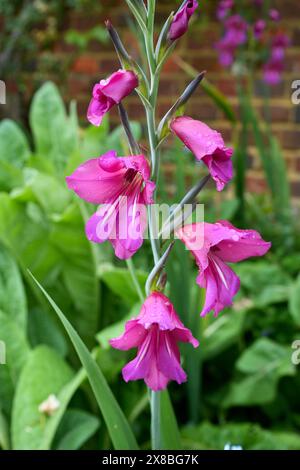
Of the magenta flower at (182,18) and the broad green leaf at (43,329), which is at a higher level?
the magenta flower at (182,18)

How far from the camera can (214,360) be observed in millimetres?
1742

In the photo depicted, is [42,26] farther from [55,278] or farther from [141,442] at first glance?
[141,442]

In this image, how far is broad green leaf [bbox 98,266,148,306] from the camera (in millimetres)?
1289

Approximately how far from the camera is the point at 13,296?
4.56 feet

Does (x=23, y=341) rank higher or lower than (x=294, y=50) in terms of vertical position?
lower

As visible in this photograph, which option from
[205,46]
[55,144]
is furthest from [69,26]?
[55,144]

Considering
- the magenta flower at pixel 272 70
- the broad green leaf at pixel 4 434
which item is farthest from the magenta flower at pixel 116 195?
the magenta flower at pixel 272 70

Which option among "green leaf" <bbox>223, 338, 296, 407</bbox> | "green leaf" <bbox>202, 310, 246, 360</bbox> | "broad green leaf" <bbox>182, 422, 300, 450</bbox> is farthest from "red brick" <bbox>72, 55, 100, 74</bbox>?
"broad green leaf" <bbox>182, 422, 300, 450</bbox>

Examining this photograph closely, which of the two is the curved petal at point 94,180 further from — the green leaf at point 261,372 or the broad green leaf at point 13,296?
the green leaf at point 261,372

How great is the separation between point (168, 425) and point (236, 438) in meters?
0.26

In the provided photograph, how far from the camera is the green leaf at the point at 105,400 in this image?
838 mm

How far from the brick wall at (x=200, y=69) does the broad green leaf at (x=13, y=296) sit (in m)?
1.91

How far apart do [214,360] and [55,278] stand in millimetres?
477

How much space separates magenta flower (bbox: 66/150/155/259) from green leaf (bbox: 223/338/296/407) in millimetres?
870
